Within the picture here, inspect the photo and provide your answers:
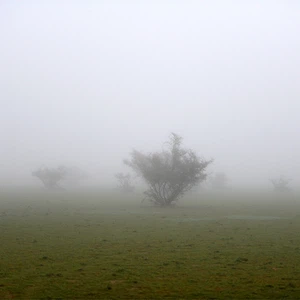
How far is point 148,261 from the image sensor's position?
53.7ft

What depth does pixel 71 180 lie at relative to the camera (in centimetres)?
11362

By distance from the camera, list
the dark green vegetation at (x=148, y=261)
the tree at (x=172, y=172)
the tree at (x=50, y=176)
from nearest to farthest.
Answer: the dark green vegetation at (x=148, y=261) < the tree at (x=172, y=172) < the tree at (x=50, y=176)

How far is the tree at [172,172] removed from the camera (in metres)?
48.5

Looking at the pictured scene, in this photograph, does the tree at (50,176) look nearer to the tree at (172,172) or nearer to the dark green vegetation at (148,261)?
the tree at (172,172)

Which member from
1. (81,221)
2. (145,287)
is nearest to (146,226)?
(81,221)

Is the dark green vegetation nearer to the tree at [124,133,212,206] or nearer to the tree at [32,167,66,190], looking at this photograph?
the tree at [124,133,212,206]

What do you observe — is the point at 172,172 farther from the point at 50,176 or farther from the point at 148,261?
the point at 50,176

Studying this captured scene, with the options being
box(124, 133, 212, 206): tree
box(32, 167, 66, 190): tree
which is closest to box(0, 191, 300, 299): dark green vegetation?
box(124, 133, 212, 206): tree

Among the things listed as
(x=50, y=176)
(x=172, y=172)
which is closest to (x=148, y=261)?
(x=172, y=172)

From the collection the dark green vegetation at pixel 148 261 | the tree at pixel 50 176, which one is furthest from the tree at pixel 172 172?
the tree at pixel 50 176

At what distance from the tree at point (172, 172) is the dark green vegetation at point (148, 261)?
1910cm

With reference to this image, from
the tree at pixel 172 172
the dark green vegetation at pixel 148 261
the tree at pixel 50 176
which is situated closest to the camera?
the dark green vegetation at pixel 148 261

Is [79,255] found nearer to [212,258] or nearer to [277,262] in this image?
[212,258]

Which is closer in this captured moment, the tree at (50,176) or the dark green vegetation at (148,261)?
the dark green vegetation at (148,261)
